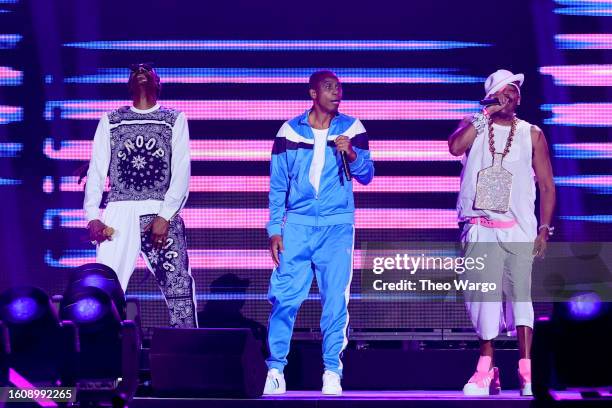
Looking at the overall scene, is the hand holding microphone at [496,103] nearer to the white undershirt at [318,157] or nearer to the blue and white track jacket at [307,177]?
the blue and white track jacket at [307,177]

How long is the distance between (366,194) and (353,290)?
0.61 m

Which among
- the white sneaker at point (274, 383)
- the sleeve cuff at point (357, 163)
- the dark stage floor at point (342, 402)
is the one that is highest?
the sleeve cuff at point (357, 163)

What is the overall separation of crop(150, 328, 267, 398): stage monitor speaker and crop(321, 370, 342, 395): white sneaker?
0.58 m

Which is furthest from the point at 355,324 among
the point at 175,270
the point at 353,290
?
the point at 175,270

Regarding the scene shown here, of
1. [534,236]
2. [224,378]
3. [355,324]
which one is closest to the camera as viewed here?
[224,378]

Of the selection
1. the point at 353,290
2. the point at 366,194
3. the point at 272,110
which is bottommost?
the point at 353,290

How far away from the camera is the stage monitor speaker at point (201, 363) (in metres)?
5.58

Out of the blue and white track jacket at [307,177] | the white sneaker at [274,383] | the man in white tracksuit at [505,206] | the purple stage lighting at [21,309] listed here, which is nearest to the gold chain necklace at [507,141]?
the man in white tracksuit at [505,206]

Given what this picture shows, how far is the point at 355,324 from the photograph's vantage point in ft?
23.2

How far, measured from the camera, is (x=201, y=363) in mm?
5598

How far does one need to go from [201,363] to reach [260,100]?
87.2 inches

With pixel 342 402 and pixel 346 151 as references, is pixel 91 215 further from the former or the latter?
pixel 342 402

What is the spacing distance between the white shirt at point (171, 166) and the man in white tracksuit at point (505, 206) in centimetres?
151

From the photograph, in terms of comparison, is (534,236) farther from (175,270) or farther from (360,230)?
(175,270)
